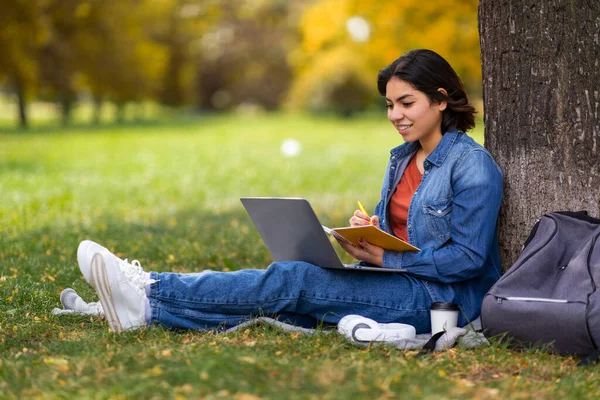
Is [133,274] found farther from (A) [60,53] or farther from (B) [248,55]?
(B) [248,55]

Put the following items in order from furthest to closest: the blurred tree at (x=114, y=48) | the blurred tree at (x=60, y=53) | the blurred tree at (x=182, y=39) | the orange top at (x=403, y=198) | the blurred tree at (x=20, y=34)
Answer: the blurred tree at (x=182, y=39) → the blurred tree at (x=114, y=48) → the blurred tree at (x=60, y=53) → the blurred tree at (x=20, y=34) → the orange top at (x=403, y=198)

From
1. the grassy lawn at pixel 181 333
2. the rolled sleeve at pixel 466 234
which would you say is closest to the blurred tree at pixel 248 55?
the grassy lawn at pixel 181 333

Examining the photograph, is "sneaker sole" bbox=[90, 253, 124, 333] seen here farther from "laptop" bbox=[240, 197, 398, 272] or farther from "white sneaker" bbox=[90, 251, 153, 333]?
"laptop" bbox=[240, 197, 398, 272]

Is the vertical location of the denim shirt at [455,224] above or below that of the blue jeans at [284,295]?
above

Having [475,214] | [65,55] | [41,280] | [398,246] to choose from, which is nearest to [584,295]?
[475,214]

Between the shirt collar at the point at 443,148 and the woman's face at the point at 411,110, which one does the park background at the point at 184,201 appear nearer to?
the shirt collar at the point at 443,148

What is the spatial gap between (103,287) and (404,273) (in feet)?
4.64

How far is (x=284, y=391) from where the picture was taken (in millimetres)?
2801

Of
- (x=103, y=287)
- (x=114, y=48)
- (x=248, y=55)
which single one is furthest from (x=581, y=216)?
(x=248, y=55)

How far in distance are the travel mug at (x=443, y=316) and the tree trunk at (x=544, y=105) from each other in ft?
2.41

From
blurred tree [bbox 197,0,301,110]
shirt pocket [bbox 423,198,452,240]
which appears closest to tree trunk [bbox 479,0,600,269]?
shirt pocket [bbox 423,198,452,240]

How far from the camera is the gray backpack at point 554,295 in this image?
3.38 metres

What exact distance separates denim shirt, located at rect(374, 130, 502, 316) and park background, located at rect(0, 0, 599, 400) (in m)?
0.39

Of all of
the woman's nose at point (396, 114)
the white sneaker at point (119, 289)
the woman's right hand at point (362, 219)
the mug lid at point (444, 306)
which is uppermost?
the woman's nose at point (396, 114)
